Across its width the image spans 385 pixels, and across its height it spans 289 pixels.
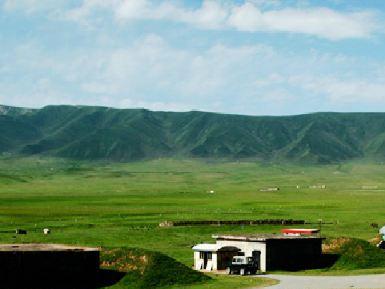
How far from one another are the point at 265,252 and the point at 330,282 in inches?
483

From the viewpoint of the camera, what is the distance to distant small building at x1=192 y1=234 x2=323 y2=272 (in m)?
75.5

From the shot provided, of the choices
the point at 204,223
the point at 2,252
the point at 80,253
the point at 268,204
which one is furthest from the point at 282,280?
the point at 268,204

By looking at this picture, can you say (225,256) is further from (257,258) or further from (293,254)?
(293,254)

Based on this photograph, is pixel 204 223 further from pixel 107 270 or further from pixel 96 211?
pixel 107 270

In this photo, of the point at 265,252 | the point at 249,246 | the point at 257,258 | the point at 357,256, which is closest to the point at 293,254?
the point at 265,252

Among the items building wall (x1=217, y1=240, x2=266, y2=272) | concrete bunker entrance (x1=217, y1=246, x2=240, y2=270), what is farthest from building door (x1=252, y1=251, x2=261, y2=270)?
concrete bunker entrance (x1=217, y1=246, x2=240, y2=270)

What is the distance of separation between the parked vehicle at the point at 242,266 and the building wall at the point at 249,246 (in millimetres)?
2927

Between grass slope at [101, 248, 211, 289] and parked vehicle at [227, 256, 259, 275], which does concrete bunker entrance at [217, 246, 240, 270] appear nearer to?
parked vehicle at [227, 256, 259, 275]

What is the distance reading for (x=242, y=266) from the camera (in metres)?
72.3

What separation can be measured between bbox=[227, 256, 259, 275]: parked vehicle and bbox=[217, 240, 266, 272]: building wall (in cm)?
293

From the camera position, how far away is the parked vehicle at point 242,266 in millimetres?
72375

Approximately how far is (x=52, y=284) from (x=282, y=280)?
18.2 m

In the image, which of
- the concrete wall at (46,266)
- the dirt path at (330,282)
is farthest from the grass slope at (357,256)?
the concrete wall at (46,266)

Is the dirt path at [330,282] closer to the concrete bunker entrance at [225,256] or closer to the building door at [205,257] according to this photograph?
the concrete bunker entrance at [225,256]
